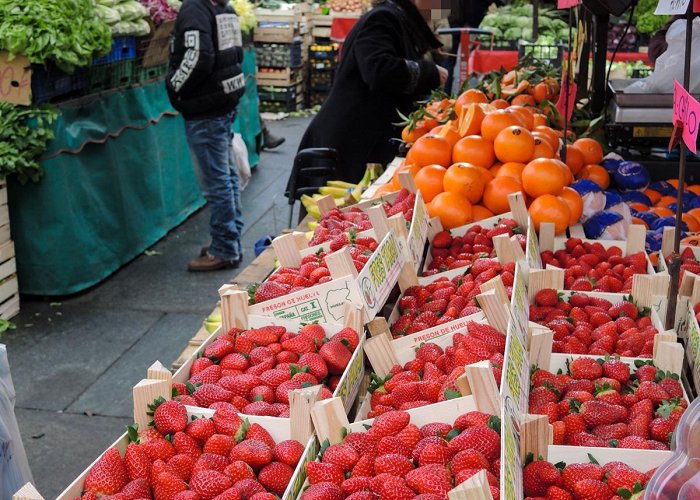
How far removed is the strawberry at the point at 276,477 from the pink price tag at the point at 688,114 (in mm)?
1184

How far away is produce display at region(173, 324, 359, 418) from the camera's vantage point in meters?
1.88

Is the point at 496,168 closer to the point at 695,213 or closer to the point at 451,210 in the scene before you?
the point at 451,210

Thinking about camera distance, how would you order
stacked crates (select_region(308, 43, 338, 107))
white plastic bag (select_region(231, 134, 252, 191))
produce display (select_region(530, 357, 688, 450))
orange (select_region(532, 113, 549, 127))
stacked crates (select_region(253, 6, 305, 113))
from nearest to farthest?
→ produce display (select_region(530, 357, 688, 450)) → orange (select_region(532, 113, 549, 127)) → white plastic bag (select_region(231, 134, 252, 191)) → stacked crates (select_region(253, 6, 305, 113)) → stacked crates (select_region(308, 43, 338, 107))

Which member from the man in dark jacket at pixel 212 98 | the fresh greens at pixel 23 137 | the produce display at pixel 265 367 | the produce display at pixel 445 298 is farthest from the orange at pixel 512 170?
the fresh greens at pixel 23 137

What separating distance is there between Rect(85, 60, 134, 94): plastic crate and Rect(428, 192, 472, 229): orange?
3.57m

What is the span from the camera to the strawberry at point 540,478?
161 centimetres

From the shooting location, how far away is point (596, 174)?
3.60 m

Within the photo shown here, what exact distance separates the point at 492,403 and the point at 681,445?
1.76 ft

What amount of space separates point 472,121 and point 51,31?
9.34ft

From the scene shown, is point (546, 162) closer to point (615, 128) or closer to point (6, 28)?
point (615, 128)

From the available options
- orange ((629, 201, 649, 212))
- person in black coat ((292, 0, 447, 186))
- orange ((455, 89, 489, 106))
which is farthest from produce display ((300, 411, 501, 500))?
person in black coat ((292, 0, 447, 186))

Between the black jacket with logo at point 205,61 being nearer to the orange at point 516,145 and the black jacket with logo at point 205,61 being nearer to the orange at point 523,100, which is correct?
the orange at point 523,100

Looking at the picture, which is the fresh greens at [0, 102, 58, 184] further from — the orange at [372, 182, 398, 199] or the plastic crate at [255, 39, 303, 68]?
the plastic crate at [255, 39, 303, 68]

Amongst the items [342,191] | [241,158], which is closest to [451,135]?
[342,191]
